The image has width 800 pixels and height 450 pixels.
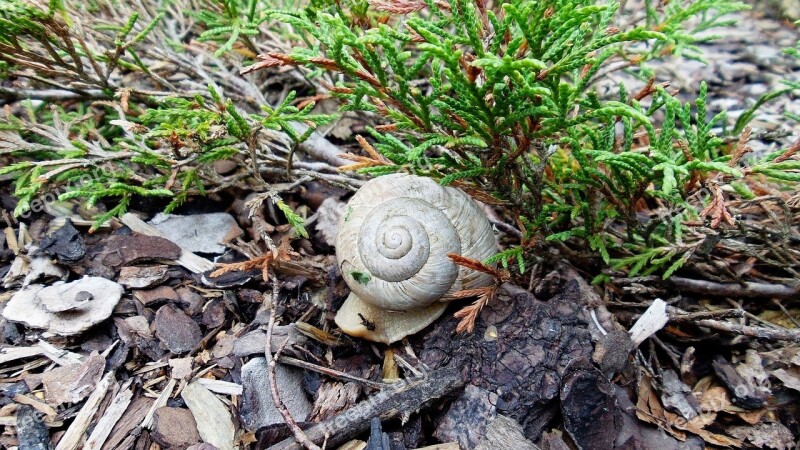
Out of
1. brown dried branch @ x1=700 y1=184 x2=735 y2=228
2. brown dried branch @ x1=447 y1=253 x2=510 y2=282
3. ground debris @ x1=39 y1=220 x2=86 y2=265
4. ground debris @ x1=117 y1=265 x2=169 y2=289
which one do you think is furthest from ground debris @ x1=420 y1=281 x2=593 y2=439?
ground debris @ x1=39 y1=220 x2=86 y2=265

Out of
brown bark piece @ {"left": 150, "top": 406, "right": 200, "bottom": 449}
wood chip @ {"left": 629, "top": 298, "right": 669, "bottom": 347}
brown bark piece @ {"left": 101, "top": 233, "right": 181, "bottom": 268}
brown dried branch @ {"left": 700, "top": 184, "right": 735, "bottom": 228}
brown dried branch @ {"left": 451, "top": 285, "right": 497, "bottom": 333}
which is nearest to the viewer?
brown dried branch @ {"left": 700, "top": 184, "right": 735, "bottom": 228}

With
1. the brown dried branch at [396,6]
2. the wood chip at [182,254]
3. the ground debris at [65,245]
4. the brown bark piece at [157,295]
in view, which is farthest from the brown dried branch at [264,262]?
the brown dried branch at [396,6]

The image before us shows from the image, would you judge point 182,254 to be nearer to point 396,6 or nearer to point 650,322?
point 396,6

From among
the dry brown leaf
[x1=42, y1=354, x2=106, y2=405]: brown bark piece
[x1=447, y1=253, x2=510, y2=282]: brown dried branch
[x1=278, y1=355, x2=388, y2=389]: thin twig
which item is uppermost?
[x1=447, y1=253, x2=510, y2=282]: brown dried branch

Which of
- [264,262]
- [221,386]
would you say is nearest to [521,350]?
[264,262]

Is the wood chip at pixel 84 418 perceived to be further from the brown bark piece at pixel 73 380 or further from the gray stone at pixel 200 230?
the gray stone at pixel 200 230

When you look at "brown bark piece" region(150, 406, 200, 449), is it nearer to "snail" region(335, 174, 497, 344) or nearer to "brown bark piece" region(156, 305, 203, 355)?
"brown bark piece" region(156, 305, 203, 355)

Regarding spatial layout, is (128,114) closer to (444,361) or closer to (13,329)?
(13,329)
